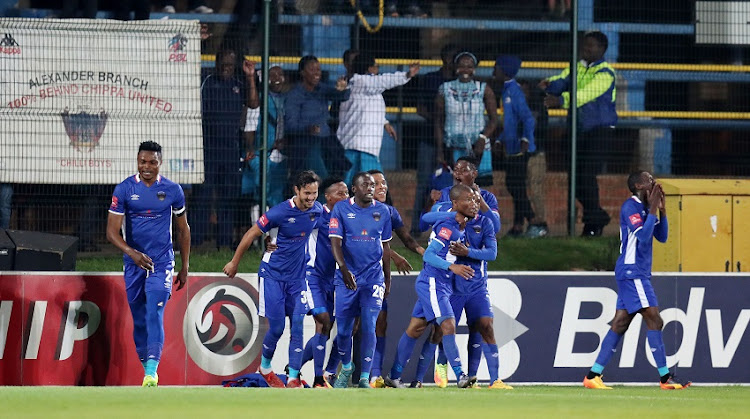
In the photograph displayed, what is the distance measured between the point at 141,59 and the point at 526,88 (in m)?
4.61

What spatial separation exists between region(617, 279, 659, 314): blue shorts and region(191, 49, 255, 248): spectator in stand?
4.64 meters

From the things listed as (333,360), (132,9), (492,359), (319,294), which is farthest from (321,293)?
(132,9)

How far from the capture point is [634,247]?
45.2 feet

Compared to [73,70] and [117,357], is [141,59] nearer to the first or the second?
[73,70]

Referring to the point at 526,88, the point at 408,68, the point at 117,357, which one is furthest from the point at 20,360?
the point at 526,88

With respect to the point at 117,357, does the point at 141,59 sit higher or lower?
higher

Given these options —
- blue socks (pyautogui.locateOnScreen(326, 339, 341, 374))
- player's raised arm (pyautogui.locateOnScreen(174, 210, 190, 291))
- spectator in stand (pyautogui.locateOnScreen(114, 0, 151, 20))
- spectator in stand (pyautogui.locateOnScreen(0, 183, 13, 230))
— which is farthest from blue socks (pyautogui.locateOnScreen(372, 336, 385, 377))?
spectator in stand (pyautogui.locateOnScreen(114, 0, 151, 20))

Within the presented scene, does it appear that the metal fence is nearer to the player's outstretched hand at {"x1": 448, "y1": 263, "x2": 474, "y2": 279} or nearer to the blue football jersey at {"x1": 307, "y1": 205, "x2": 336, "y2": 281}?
the blue football jersey at {"x1": 307, "y1": 205, "x2": 336, "y2": 281}

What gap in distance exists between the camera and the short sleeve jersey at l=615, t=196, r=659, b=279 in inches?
540

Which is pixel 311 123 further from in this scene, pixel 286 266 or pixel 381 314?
pixel 381 314

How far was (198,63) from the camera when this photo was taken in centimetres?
1584

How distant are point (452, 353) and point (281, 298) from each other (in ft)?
6.34

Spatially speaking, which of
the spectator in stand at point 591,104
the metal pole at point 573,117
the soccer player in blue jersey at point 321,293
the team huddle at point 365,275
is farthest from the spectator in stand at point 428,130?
the soccer player in blue jersey at point 321,293

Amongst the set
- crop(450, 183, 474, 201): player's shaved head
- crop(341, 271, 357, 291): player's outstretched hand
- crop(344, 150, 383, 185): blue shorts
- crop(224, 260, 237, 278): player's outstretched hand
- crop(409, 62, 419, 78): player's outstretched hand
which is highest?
crop(409, 62, 419, 78): player's outstretched hand
